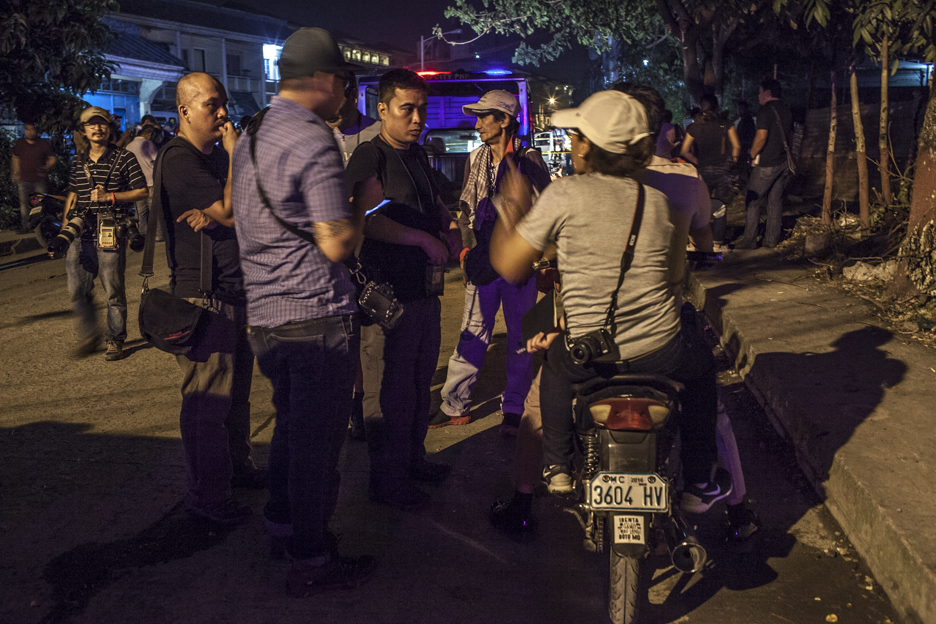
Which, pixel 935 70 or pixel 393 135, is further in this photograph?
pixel 935 70

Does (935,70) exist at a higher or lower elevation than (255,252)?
higher

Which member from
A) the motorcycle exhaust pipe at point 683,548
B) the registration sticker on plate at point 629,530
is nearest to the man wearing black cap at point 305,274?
the registration sticker on plate at point 629,530

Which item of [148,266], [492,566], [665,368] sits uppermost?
[148,266]

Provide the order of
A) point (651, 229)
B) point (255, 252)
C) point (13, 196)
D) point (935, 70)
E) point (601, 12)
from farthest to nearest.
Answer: point (601, 12) → point (13, 196) → point (935, 70) → point (255, 252) → point (651, 229)

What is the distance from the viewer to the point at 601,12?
21500 millimetres

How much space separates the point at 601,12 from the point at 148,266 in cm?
1988

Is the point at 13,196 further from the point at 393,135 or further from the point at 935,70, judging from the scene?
the point at 935,70

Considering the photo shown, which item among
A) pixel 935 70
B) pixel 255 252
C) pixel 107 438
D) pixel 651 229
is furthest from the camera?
pixel 935 70

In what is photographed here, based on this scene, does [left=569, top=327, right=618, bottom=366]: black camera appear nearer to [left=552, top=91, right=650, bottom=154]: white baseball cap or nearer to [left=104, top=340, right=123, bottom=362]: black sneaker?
[left=552, top=91, right=650, bottom=154]: white baseball cap

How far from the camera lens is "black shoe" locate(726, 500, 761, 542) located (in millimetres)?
3570

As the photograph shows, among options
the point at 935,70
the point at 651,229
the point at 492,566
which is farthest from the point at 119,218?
the point at 935,70

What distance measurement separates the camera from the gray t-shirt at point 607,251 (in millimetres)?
2793

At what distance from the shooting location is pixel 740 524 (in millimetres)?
3582

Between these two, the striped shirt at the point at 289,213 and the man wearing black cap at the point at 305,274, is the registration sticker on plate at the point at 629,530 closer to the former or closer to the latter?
the man wearing black cap at the point at 305,274
